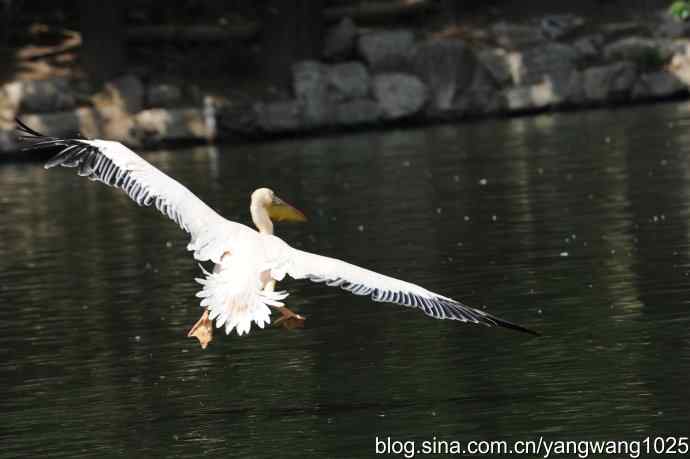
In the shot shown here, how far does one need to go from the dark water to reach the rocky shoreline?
10965mm

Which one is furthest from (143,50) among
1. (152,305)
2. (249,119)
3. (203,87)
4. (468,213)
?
(152,305)

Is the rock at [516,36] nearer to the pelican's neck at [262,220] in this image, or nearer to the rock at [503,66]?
the rock at [503,66]

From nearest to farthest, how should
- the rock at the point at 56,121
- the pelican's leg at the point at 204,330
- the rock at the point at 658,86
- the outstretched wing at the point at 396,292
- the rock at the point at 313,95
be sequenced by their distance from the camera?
the outstretched wing at the point at 396,292, the pelican's leg at the point at 204,330, the rock at the point at 56,121, the rock at the point at 313,95, the rock at the point at 658,86

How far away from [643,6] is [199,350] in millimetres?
33061

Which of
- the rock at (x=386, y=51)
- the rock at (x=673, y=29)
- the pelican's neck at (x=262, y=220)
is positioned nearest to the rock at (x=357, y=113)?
the rock at (x=386, y=51)

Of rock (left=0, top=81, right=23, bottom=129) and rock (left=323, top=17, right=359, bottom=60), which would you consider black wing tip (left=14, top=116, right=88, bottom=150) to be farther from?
rock (left=323, top=17, right=359, bottom=60)

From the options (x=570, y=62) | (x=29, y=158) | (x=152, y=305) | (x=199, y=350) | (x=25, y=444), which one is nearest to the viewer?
(x=25, y=444)

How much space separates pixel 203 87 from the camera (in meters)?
39.4

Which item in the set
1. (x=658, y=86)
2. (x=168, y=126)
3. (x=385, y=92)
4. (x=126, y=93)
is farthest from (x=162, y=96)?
(x=658, y=86)

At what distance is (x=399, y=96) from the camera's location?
37.8m

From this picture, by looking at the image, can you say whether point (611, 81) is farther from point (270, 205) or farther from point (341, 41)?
point (270, 205)

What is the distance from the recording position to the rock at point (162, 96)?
37656 mm

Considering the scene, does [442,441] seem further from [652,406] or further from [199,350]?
[199,350]

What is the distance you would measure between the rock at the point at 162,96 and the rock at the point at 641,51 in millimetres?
9900
